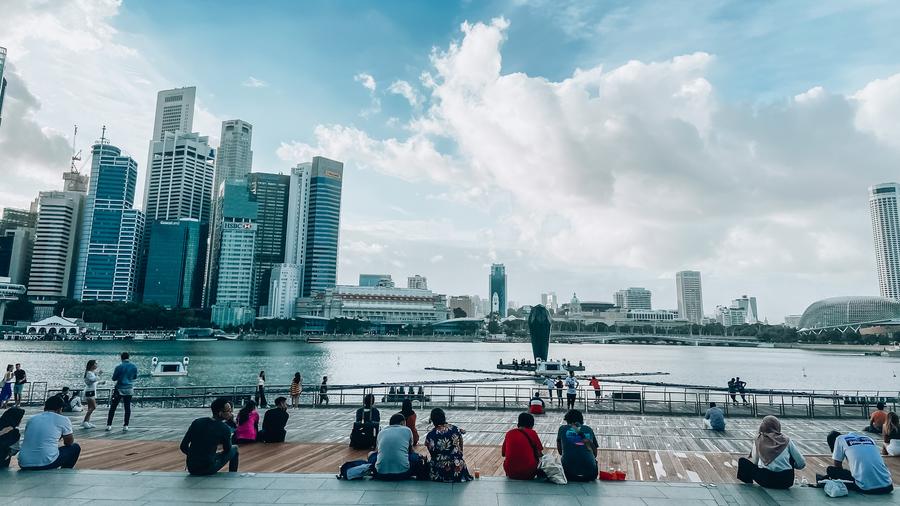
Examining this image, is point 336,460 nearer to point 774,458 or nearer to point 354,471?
point 354,471

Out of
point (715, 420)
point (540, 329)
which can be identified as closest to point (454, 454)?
point (715, 420)

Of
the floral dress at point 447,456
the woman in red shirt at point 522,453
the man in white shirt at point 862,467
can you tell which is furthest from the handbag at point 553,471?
the man in white shirt at point 862,467

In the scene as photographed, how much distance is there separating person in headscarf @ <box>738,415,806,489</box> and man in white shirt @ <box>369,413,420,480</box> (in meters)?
5.93

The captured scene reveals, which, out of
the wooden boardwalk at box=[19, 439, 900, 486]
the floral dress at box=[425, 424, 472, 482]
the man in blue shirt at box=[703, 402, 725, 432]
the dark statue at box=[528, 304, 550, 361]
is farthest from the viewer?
the dark statue at box=[528, 304, 550, 361]

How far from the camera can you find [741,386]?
31500mm

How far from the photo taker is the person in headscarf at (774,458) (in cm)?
838

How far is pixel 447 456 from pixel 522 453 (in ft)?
4.40

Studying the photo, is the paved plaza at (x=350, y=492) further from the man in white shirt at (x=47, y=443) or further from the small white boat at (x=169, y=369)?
the small white boat at (x=169, y=369)

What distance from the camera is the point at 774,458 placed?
851 cm

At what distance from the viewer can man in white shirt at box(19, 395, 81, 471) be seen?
8.90 metres

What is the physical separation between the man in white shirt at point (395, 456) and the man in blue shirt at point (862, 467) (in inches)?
281

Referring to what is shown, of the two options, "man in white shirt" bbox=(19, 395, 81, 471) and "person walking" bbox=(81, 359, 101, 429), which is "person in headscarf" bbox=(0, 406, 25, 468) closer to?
"man in white shirt" bbox=(19, 395, 81, 471)

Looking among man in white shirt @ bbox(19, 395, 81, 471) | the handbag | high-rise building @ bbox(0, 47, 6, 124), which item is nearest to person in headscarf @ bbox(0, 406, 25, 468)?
man in white shirt @ bbox(19, 395, 81, 471)

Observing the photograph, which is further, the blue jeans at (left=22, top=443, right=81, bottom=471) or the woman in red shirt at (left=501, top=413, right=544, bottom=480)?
the blue jeans at (left=22, top=443, right=81, bottom=471)
